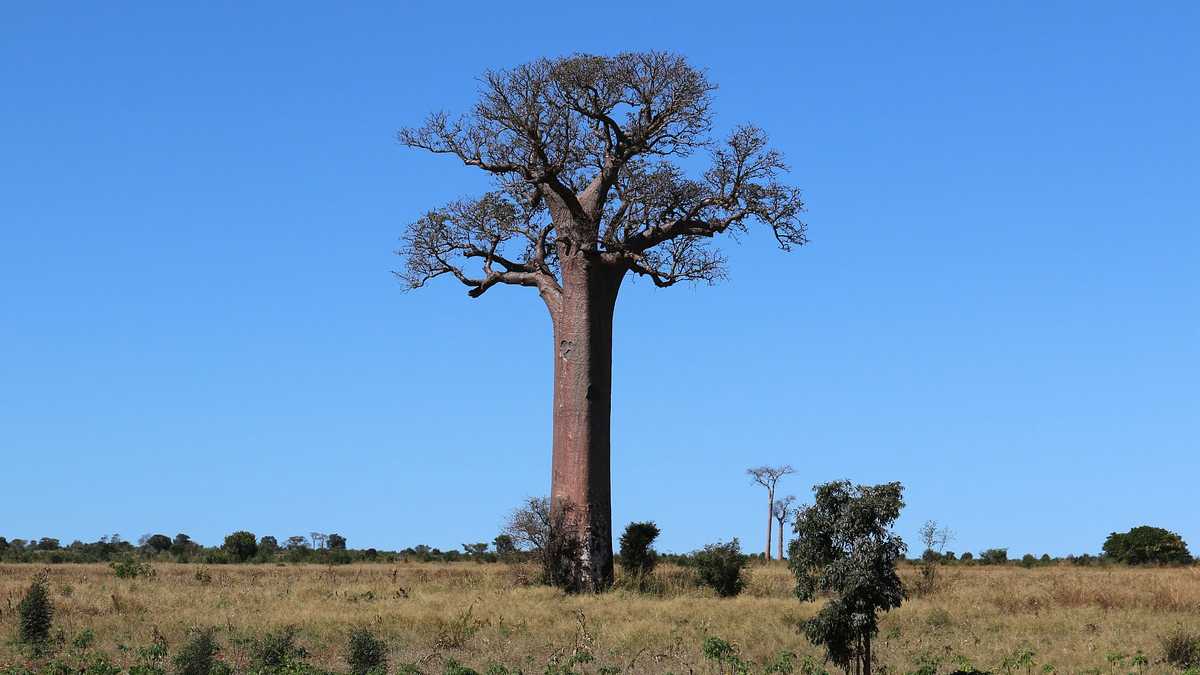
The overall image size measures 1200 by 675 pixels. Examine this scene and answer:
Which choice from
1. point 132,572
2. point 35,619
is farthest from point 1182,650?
point 132,572

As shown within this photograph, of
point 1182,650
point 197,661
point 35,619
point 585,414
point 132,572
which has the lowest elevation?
point 197,661

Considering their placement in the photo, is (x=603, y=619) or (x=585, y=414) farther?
(x=585, y=414)

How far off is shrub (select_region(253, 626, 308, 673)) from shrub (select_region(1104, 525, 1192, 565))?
42401mm

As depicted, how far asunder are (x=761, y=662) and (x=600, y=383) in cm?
966

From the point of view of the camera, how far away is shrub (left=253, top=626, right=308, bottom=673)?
51.9 ft

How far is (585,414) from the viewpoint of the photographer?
2575cm

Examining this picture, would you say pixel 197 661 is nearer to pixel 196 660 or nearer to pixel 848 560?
pixel 196 660

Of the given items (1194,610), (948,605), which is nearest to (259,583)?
(948,605)

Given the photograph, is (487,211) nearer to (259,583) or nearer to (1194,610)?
(259,583)

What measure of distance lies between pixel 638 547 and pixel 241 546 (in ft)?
74.1

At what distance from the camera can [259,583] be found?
92.9 ft

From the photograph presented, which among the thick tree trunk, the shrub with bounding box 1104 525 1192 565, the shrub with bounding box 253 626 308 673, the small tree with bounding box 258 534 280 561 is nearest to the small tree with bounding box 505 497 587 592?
the thick tree trunk

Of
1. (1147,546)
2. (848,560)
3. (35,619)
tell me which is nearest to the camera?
(848,560)

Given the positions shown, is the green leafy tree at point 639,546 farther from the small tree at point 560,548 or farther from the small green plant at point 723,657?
the small green plant at point 723,657
